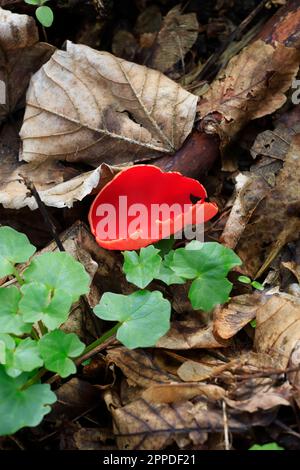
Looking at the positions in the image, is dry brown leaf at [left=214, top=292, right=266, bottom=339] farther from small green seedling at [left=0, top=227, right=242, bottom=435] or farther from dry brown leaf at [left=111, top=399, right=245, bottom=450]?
dry brown leaf at [left=111, top=399, right=245, bottom=450]

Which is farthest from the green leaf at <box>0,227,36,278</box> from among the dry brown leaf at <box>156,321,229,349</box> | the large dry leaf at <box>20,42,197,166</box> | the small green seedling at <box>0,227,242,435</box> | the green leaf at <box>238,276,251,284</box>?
the green leaf at <box>238,276,251,284</box>

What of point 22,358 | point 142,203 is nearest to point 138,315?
point 22,358

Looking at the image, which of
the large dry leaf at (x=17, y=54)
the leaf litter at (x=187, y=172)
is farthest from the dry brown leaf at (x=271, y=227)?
the large dry leaf at (x=17, y=54)

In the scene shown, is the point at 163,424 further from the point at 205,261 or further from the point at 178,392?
the point at 205,261

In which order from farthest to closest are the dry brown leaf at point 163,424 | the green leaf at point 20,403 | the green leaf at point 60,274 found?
the green leaf at point 60,274 < the dry brown leaf at point 163,424 < the green leaf at point 20,403

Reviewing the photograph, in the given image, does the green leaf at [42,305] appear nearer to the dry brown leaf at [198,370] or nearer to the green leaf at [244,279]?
the dry brown leaf at [198,370]

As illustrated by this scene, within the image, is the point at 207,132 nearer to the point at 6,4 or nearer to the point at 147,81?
the point at 147,81

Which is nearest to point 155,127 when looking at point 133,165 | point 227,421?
point 133,165

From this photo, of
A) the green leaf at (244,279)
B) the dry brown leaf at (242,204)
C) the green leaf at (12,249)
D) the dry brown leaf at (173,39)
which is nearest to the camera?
the green leaf at (12,249)
